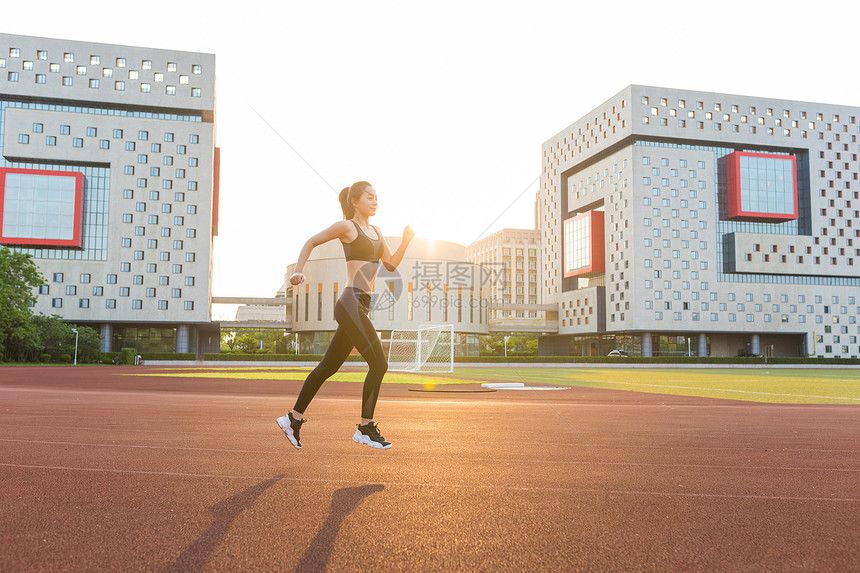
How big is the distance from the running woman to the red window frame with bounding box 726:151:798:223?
316ft

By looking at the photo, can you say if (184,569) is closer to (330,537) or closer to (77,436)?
(330,537)

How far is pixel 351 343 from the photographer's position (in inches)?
247

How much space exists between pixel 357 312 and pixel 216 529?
269cm

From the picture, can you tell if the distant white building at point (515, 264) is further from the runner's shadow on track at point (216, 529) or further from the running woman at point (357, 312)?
the runner's shadow on track at point (216, 529)

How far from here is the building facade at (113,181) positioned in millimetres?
76312

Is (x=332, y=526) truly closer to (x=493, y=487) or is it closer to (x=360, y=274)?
(x=493, y=487)

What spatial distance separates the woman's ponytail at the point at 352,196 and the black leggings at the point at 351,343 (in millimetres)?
825

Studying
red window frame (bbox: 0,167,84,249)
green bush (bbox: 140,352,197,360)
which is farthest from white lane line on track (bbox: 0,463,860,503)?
red window frame (bbox: 0,167,84,249)

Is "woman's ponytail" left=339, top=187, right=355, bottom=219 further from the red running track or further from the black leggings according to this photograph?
the red running track

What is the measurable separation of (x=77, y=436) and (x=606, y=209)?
96.9 metres

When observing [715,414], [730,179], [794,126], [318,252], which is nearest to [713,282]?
[730,179]

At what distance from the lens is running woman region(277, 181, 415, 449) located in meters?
6.17

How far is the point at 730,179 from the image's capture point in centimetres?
9212

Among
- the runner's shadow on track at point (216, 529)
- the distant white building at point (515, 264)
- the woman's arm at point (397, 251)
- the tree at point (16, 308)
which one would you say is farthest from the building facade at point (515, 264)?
the runner's shadow on track at point (216, 529)
